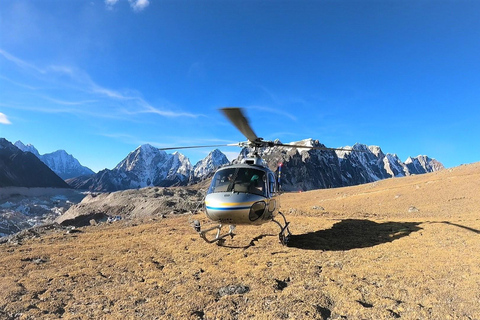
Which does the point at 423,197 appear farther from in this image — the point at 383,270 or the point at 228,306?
the point at 228,306

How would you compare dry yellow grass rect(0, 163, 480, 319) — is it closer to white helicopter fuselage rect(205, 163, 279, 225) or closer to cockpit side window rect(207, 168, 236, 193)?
white helicopter fuselage rect(205, 163, 279, 225)

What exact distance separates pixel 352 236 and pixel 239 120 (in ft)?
28.0

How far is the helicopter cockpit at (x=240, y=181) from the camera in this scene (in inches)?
411

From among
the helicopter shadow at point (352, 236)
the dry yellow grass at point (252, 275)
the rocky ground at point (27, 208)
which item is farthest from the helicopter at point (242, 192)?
the rocky ground at point (27, 208)

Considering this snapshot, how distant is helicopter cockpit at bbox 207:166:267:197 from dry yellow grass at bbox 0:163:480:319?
2.56 meters

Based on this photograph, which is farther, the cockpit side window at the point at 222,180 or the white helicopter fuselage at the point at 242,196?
the cockpit side window at the point at 222,180

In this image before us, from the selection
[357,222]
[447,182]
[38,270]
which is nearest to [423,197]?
[447,182]

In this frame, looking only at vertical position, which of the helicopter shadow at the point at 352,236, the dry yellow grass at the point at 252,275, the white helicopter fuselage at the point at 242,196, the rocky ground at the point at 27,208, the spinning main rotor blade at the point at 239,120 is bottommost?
the rocky ground at the point at 27,208

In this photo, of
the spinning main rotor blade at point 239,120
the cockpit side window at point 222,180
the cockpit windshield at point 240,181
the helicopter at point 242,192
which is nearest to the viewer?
the spinning main rotor blade at point 239,120

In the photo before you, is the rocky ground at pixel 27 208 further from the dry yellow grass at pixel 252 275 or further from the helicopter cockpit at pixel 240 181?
the helicopter cockpit at pixel 240 181

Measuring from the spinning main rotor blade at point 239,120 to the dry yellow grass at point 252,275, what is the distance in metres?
4.98

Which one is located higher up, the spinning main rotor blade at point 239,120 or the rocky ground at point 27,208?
the spinning main rotor blade at point 239,120

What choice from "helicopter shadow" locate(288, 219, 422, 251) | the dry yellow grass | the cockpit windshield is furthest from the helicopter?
the dry yellow grass

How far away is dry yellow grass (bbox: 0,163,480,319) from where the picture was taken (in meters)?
5.86
